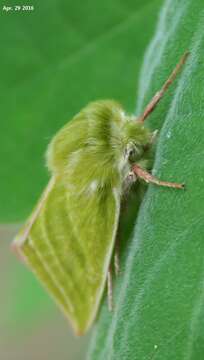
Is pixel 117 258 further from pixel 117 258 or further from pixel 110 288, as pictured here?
pixel 110 288

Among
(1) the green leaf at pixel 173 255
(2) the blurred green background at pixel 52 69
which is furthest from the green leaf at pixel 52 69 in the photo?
(1) the green leaf at pixel 173 255

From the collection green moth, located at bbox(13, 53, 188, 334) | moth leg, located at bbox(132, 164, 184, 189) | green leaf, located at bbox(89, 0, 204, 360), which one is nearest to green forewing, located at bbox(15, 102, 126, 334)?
green moth, located at bbox(13, 53, 188, 334)

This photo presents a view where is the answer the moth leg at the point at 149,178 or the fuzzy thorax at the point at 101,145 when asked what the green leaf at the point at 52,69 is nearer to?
the fuzzy thorax at the point at 101,145

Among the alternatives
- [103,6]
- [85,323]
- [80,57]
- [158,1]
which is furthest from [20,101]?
[85,323]

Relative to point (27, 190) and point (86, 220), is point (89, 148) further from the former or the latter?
point (27, 190)

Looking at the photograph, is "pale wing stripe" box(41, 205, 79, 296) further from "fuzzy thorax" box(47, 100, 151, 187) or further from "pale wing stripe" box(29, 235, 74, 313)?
"fuzzy thorax" box(47, 100, 151, 187)

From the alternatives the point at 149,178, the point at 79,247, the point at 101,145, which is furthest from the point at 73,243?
the point at 149,178
